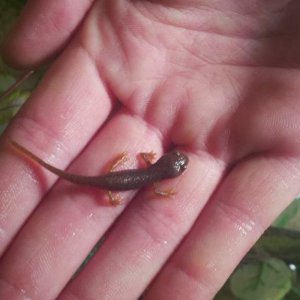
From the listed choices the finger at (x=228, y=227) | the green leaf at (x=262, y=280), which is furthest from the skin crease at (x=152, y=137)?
the green leaf at (x=262, y=280)

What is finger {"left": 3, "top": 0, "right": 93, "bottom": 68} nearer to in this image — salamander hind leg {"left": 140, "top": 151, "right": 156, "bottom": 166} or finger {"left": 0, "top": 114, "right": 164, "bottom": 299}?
finger {"left": 0, "top": 114, "right": 164, "bottom": 299}

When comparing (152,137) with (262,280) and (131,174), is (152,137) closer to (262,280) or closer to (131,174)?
(131,174)

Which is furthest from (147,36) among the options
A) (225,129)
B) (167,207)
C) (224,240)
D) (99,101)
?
(224,240)

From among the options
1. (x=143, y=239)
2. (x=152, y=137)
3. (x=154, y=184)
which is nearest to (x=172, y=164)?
(x=154, y=184)

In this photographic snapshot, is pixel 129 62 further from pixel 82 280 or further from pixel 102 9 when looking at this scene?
pixel 82 280

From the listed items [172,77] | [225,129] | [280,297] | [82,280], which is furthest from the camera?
[280,297]
